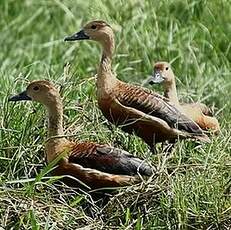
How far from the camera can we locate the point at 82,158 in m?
6.57

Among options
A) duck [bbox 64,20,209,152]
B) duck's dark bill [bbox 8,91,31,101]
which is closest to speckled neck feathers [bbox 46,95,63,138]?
duck's dark bill [bbox 8,91,31,101]

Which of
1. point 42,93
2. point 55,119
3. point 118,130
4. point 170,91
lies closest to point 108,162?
point 55,119

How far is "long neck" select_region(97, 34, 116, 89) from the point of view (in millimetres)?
6975

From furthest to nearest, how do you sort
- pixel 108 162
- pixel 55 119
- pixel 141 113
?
pixel 141 113
pixel 55 119
pixel 108 162

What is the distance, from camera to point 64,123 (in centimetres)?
720

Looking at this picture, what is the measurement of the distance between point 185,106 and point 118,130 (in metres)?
0.47

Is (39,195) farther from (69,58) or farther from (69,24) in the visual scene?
(69,24)

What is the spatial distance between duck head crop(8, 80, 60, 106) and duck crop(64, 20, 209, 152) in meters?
0.34

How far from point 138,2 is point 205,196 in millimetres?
3469

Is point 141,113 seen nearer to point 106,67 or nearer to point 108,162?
point 106,67

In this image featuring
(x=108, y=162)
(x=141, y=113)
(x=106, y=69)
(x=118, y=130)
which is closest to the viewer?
(x=108, y=162)

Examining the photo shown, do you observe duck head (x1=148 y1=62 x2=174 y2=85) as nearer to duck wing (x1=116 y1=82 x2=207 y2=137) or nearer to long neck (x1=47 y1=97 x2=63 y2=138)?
duck wing (x1=116 y1=82 x2=207 y2=137)

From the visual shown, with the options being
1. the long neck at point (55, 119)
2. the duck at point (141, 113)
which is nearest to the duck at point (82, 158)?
the long neck at point (55, 119)

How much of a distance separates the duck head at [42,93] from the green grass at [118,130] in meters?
0.24
